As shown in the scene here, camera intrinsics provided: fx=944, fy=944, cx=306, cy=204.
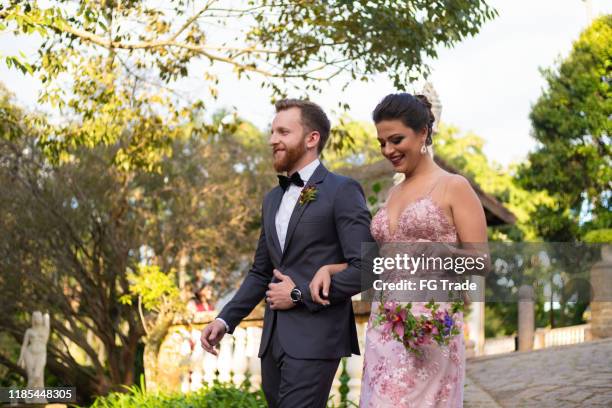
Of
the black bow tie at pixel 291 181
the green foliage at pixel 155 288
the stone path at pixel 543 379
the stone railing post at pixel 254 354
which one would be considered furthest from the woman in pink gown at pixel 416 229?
the green foliage at pixel 155 288

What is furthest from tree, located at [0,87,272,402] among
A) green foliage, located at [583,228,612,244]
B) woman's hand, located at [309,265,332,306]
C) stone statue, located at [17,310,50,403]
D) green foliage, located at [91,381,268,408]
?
woman's hand, located at [309,265,332,306]

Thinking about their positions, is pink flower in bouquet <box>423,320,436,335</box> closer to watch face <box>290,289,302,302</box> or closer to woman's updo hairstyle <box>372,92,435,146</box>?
watch face <box>290,289,302,302</box>

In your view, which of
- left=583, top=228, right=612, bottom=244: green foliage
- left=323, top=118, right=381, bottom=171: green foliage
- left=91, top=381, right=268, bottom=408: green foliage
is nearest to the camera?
left=91, top=381, right=268, bottom=408: green foliage

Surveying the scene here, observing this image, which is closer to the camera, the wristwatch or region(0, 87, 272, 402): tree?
the wristwatch

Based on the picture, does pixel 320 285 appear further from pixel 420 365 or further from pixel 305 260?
pixel 420 365

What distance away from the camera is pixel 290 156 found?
4309 mm

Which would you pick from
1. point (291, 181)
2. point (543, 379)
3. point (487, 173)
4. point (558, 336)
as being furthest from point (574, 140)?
point (291, 181)

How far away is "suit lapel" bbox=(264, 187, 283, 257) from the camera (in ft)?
14.3

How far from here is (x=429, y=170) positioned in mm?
3967

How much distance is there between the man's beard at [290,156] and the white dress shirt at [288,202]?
6cm

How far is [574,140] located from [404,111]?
28641 millimetres

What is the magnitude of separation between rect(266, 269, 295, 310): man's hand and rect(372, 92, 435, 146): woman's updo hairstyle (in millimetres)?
821

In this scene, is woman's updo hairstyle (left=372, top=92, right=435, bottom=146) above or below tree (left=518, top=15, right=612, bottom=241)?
below

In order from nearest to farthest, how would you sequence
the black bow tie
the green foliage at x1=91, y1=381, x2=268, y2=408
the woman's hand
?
1. the woman's hand
2. the black bow tie
3. the green foliage at x1=91, y1=381, x2=268, y2=408
